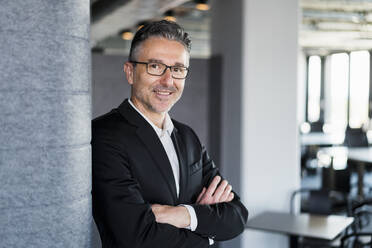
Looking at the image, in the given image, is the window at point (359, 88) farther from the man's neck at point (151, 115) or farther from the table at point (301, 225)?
the man's neck at point (151, 115)

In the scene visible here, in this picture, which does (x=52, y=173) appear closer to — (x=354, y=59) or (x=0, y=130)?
(x=0, y=130)

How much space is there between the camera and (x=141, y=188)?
1826mm

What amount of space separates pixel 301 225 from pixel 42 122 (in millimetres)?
2775

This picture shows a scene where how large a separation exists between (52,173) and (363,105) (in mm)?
14516

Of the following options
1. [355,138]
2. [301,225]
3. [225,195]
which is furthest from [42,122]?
[355,138]

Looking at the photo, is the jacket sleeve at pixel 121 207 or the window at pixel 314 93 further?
the window at pixel 314 93

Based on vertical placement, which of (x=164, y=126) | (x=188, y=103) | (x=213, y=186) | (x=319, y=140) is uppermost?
(x=188, y=103)

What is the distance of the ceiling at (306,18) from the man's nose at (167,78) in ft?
18.1

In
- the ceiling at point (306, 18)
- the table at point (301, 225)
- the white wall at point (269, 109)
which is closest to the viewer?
the table at point (301, 225)

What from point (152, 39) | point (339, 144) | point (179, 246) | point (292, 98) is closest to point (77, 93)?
point (152, 39)

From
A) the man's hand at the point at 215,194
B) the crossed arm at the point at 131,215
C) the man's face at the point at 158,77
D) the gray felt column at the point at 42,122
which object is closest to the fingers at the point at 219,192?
the man's hand at the point at 215,194

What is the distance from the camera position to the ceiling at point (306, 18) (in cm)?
796

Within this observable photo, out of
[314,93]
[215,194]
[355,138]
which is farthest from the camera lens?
[314,93]

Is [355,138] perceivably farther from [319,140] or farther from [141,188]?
[141,188]
